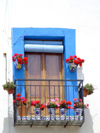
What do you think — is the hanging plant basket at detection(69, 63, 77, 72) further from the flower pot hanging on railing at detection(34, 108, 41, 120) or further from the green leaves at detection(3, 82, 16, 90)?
the green leaves at detection(3, 82, 16, 90)

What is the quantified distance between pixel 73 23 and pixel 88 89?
6.67 ft

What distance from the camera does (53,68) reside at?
15.4 meters

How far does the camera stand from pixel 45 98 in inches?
571

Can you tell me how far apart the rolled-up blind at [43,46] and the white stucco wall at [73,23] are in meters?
0.46

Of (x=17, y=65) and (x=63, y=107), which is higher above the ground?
(x=17, y=65)

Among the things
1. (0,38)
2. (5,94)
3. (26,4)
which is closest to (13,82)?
(5,94)

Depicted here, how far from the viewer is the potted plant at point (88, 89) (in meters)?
14.5

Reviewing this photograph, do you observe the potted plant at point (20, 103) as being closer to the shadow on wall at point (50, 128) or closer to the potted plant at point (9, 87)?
the potted plant at point (9, 87)

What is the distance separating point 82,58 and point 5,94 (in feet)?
7.54

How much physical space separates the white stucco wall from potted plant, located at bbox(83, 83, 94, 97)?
0.43 m

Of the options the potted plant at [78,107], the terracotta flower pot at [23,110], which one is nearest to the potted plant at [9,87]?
the terracotta flower pot at [23,110]

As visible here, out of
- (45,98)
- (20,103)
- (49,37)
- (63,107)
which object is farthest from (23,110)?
(49,37)

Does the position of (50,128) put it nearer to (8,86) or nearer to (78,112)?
(78,112)

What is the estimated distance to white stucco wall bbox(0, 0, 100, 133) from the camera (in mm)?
14941
